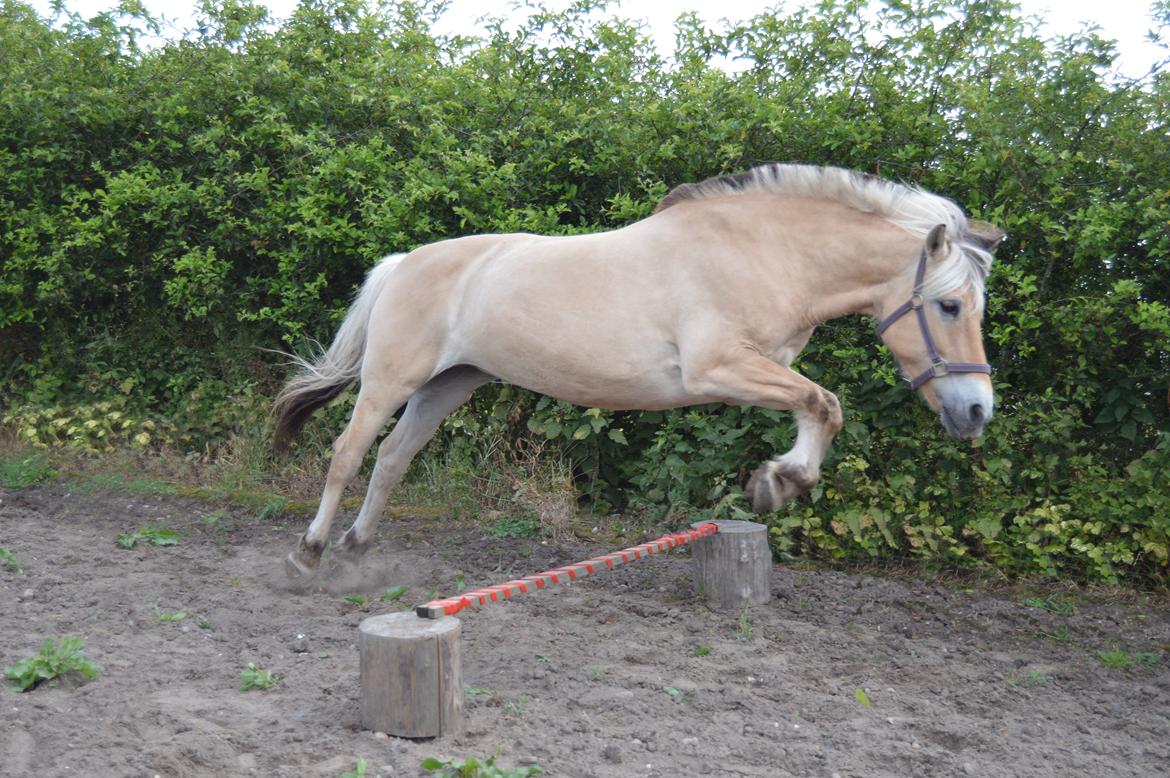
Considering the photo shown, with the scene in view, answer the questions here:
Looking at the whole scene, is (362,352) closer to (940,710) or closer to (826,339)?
(826,339)

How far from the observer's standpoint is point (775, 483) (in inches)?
168

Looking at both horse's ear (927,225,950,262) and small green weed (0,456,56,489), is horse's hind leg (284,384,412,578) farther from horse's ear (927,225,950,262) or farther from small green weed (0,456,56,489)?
small green weed (0,456,56,489)

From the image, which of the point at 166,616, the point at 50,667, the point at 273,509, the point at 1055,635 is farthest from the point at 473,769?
the point at 273,509

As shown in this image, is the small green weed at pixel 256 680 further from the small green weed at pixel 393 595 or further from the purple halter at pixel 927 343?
the purple halter at pixel 927 343

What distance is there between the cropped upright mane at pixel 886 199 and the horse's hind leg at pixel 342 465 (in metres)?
1.92

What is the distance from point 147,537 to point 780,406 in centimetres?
426

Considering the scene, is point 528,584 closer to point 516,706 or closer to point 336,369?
point 516,706

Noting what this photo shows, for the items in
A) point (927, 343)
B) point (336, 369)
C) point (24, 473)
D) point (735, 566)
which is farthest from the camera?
point (24, 473)

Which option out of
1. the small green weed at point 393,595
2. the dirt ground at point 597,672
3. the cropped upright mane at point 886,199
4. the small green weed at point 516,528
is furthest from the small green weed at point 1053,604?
the small green weed at point 393,595

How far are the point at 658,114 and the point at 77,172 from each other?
207 inches

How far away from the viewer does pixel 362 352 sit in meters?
5.88

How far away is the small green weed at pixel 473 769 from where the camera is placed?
296 centimetres

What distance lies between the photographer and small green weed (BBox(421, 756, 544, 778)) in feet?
9.73

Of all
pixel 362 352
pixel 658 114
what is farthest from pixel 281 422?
pixel 658 114
